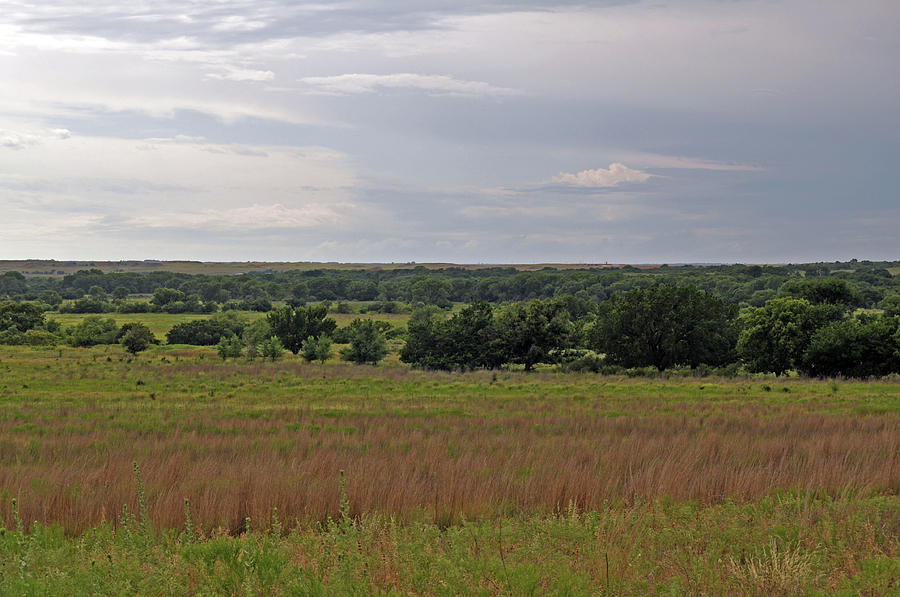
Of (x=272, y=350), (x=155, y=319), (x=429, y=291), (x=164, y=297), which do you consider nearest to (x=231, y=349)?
(x=272, y=350)

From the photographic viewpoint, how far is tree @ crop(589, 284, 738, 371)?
54.2 meters

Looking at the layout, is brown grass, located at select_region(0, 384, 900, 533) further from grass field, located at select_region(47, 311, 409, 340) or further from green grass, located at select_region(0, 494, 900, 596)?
grass field, located at select_region(47, 311, 409, 340)

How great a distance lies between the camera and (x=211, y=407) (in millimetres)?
24203

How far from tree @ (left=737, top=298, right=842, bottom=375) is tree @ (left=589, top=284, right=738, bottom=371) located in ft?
21.6

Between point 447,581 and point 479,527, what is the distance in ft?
6.74

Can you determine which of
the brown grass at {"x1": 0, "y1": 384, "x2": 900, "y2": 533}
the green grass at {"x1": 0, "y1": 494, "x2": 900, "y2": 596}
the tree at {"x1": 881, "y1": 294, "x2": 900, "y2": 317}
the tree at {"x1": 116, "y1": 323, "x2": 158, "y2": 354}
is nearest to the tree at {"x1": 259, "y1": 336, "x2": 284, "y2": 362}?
the tree at {"x1": 116, "y1": 323, "x2": 158, "y2": 354}

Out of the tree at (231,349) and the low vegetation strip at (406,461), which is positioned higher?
the low vegetation strip at (406,461)

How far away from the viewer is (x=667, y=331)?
54.4 m

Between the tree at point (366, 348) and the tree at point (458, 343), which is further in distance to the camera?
the tree at point (366, 348)

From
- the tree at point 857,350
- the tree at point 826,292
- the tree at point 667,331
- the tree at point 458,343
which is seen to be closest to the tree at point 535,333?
the tree at point 458,343

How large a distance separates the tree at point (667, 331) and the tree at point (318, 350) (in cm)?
2510

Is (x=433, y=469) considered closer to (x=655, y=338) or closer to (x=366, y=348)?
(x=655, y=338)

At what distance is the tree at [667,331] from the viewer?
54.2 m

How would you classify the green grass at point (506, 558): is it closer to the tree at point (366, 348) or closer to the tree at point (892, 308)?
the tree at point (892, 308)
